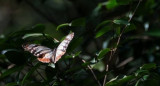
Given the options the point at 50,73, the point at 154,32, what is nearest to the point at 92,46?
the point at 154,32

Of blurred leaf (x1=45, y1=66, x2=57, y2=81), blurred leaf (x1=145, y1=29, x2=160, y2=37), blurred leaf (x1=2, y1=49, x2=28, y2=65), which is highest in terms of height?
blurred leaf (x1=2, y1=49, x2=28, y2=65)

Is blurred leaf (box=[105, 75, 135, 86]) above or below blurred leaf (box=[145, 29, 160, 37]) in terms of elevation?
above

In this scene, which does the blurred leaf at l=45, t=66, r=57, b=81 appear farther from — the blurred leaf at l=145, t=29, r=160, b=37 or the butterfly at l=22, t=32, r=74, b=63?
the blurred leaf at l=145, t=29, r=160, b=37

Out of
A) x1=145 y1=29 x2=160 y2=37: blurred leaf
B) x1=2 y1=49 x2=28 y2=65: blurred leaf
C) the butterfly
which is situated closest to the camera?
the butterfly

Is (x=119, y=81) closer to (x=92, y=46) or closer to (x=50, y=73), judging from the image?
(x=50, y=73)

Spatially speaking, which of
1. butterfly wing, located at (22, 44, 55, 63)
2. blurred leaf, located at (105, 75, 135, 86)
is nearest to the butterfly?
butterfly wing, located at (22, 44, 55, 63)

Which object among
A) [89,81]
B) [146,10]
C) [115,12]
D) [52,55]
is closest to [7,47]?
[52,55]

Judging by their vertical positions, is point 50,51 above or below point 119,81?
above

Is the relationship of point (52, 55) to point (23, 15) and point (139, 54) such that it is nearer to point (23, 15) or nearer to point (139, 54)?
point (139, 54)
